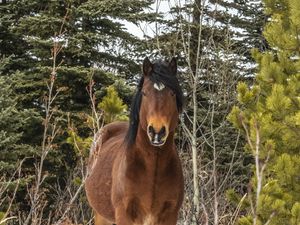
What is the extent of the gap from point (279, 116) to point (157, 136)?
2.48 meters

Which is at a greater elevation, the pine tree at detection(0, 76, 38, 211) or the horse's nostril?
the horse's nostril

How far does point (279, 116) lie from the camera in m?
5.78

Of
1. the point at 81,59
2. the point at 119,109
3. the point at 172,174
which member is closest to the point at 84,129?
the point at 81,59

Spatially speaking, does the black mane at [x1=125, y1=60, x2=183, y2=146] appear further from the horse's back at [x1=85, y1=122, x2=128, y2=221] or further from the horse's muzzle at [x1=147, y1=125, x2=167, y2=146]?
the horse's back at [x1=85, y1=122, x2=128, y2=221]

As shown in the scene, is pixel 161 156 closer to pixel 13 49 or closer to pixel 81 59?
pixel 81 59


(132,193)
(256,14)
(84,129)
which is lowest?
(84,129)

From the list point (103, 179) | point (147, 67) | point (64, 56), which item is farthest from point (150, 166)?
point (64, 56)

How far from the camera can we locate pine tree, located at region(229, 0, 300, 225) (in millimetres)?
5504

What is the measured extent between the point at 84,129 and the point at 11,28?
143 inches

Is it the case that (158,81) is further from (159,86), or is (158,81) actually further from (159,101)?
(159,101)

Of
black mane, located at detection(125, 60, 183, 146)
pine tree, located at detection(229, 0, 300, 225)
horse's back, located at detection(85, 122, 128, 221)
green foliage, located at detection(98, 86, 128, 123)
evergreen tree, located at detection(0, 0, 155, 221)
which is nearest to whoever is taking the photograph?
black mane, located at detection(125, 60, 183, 146)

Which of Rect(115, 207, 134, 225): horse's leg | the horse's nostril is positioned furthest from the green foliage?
the horse's nostril

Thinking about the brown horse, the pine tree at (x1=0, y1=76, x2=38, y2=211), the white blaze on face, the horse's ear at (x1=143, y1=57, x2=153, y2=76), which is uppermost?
the horse's ear at (x1=143, y1=57, x2=153, y2=76)

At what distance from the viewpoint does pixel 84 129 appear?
47.2 ft
